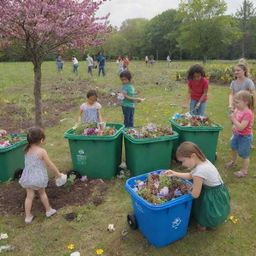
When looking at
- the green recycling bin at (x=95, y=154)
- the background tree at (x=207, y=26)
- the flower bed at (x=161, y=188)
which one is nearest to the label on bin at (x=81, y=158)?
the green recycling bin at (x=95, y=154)

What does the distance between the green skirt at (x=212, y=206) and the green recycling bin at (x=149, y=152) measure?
1.28m

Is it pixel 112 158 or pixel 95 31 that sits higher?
pixel 95 31

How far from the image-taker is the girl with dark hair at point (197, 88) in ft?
17.7

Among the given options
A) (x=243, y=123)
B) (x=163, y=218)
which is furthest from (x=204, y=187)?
(x=243, y=123)

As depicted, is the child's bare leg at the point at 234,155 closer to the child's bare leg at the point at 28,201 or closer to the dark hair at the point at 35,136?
the dark hair at the point at 35,136

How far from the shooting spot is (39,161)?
3.57 m

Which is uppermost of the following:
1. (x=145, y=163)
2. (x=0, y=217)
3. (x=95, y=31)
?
(x=95, y=31)

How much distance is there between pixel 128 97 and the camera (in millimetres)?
5699

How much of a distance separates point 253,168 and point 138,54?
6883 centimetres

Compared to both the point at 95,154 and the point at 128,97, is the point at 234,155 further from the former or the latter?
the point at 95,154

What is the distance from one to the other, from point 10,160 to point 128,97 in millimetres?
2563

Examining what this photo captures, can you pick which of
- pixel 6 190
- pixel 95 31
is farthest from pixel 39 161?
pixel 95 31

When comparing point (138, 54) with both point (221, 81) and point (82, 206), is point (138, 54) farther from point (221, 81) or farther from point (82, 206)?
point (82, 206)

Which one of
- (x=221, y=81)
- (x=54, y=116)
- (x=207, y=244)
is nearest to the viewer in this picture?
(x=207, y=244)
